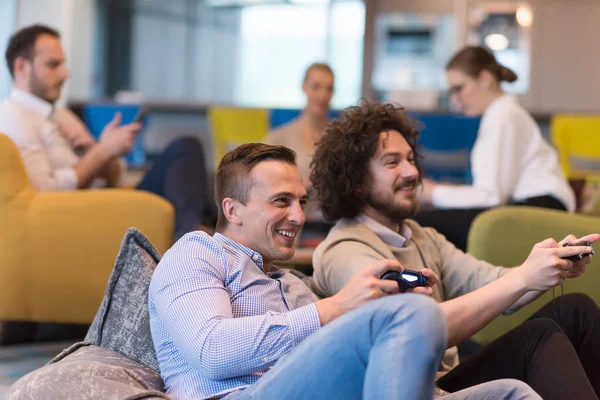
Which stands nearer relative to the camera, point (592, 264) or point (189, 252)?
point (189, 252)

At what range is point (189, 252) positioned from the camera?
173cm

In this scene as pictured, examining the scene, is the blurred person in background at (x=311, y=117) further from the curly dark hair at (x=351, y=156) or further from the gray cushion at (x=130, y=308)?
the gray cushion at (x=130, y=308)

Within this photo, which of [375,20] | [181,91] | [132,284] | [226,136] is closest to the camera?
[132,284]

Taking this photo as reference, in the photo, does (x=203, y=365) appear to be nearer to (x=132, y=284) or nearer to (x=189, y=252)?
(x=189, y=252)

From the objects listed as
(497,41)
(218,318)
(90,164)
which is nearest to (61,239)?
(90,164)

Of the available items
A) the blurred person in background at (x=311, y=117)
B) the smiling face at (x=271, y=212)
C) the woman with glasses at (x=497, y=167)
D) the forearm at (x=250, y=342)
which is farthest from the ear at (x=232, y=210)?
the blurred person in background at (x=311, y=117)

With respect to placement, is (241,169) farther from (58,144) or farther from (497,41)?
(497,41)

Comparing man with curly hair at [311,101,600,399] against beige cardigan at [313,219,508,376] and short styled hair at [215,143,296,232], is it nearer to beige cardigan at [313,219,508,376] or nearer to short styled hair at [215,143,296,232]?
beige cardigan at [313,219,508,376]

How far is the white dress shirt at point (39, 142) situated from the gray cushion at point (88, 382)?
1.76 m

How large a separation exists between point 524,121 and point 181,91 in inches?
300

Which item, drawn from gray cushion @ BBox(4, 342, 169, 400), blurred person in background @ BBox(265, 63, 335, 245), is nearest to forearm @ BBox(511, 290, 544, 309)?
gray cushion @ BBox(4, 342, 169, 400)

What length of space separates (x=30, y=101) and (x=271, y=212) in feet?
7.82

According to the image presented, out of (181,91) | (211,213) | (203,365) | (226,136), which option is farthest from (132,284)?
(181,91)

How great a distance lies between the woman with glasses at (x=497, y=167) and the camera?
365 centimetres
